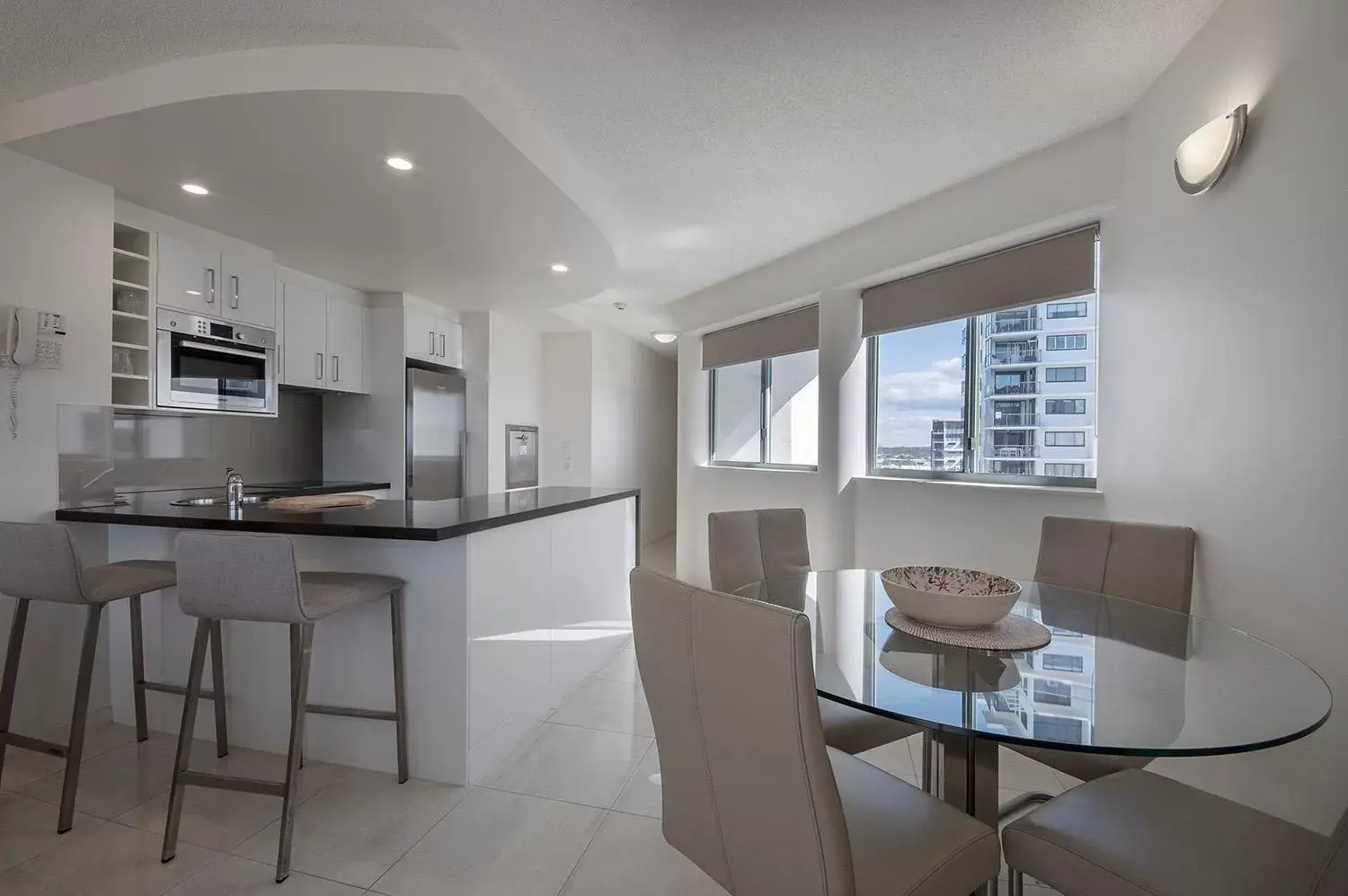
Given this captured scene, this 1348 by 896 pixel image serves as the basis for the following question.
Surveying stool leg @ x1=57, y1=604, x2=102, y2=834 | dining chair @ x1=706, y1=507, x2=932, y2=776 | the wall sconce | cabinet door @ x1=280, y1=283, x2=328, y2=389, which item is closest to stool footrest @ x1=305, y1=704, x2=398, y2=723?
stool leg @ x1=57, y1=604, x2=102, y2=834

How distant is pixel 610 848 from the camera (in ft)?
5.94

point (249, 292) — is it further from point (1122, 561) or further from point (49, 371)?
point (1122, 561)

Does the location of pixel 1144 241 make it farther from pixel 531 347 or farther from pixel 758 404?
pixel 531 347

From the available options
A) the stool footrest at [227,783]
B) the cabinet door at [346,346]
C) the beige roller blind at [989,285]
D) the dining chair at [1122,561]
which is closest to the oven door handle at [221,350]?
the cabinet door at [346,346]

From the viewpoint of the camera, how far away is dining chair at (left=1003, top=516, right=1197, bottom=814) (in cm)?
185

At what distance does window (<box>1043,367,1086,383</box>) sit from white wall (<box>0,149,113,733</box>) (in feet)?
13.9

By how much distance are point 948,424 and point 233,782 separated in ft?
11.4

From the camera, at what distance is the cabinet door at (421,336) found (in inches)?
181

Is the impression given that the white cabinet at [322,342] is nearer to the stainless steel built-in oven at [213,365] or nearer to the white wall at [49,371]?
the stainless steel built-in oven at [213,365]

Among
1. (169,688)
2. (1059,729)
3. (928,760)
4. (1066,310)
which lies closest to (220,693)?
(169,688)

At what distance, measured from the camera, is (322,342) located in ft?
13.6

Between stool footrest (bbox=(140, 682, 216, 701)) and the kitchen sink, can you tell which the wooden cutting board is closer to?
the kitchen sink

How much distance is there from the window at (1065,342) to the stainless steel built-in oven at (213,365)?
166 inches

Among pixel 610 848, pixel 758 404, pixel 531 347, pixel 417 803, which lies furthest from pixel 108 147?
pixel 758 404
